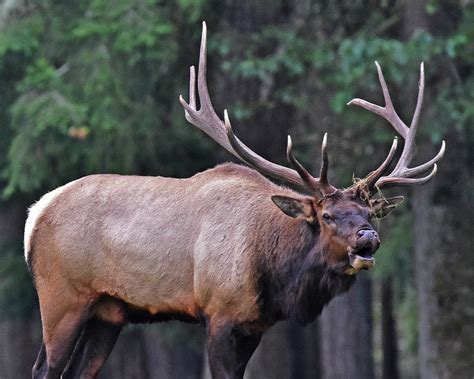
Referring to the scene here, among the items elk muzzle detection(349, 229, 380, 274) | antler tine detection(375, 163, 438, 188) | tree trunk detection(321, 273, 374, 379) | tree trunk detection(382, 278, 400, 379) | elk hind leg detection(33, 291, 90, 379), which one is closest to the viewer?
elk muzzle detection(349, 229, 380, 274)

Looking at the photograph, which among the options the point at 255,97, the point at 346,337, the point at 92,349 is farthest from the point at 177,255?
the point at 346,337

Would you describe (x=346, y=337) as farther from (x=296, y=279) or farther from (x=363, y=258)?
(x=363, y=258)

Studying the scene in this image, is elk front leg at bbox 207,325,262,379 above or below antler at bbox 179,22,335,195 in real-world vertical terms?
below

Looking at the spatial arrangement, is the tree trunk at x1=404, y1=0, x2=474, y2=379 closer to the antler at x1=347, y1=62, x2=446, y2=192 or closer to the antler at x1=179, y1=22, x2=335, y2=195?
the antler at x1=347, y1=62, x2=446, y2=192

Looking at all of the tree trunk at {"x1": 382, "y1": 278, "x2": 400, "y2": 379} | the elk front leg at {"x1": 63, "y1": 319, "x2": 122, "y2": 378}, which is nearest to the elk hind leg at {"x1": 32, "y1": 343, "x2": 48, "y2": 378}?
the elk front leg at {"x1": 63, "y1": 319, "x2": 122, "y2": 378}

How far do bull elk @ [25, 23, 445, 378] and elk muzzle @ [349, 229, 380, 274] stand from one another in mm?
14

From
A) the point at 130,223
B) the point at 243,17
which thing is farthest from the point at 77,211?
the point at 243,17

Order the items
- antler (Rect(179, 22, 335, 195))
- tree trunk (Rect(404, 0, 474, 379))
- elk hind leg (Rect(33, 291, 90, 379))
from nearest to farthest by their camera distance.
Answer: antler (Rect(179, 22, 335, 195))
elk hind leg (Rect(33, 291, 90, 379))
tree trunk (Rect(404, 0, 474, 379))

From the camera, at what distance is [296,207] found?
8.30 m

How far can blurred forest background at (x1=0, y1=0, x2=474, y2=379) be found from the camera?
14.6m

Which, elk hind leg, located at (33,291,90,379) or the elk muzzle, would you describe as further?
elk hind leg, located at (33,291,90,379)

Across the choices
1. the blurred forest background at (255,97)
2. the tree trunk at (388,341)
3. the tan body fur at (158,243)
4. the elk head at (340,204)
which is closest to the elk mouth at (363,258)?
the elk head at (340,204)

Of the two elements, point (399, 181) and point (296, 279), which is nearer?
point (296, 279)

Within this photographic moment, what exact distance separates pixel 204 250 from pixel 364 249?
1084 mm
